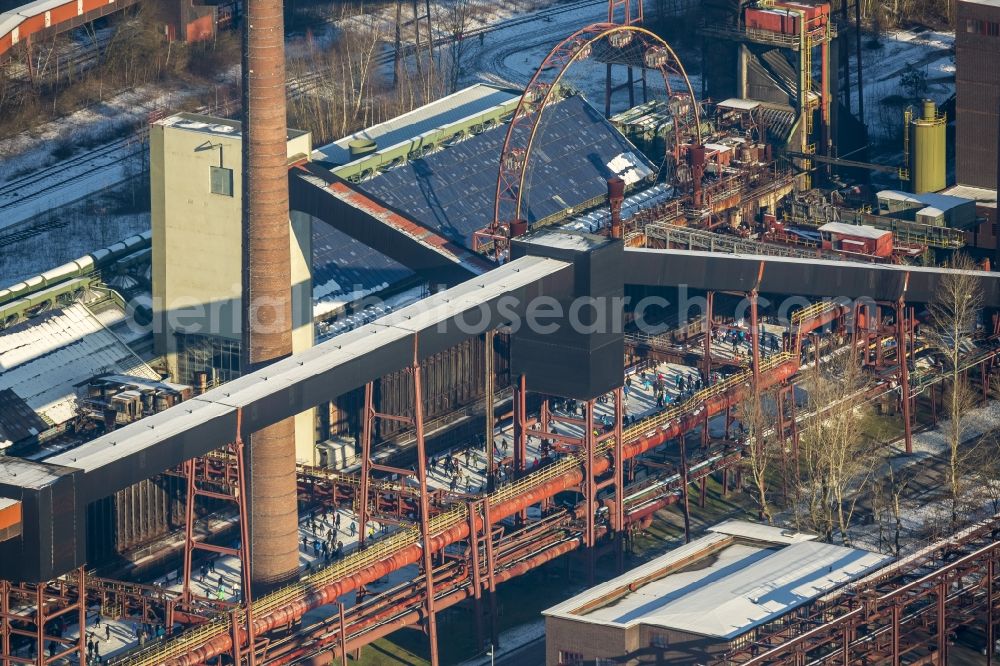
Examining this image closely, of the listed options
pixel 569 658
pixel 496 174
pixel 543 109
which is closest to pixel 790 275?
pixel 543 109

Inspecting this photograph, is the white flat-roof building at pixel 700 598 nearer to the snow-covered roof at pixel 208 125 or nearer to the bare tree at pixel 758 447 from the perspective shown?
the bare tree at pixel 758 447

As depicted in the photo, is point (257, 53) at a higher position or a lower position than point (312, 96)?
higher

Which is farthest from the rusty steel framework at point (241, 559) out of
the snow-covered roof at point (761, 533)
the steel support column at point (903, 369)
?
the steel support column at point (903, 369)

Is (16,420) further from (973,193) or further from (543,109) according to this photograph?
(973,193)

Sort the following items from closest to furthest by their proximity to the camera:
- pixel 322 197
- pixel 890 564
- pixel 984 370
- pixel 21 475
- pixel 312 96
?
pixel 21 475 < pixel 890 564 < pixel 322 197 < pixel 984 370 < pixel 312 96

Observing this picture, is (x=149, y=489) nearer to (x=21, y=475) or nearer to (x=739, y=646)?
(x=21, y=475)

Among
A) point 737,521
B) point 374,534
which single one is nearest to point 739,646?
point 737,521

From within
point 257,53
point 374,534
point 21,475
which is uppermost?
point 257,53
